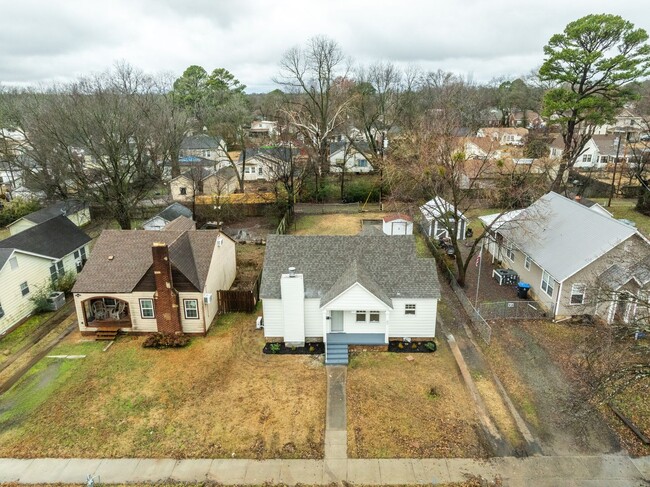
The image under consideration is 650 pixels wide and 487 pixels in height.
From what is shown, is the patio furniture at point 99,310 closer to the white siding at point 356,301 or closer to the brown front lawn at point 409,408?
the white siding at point 356,301

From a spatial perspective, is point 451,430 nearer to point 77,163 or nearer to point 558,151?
point 77,163

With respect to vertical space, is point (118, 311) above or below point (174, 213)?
below

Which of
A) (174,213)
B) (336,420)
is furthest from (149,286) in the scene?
(174,213)

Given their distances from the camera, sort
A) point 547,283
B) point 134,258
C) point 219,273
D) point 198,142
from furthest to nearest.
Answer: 1. point 198,142
2. point 219,273
3. point 547,283
4. point 134,258

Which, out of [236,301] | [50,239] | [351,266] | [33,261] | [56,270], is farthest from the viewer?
[50,239]

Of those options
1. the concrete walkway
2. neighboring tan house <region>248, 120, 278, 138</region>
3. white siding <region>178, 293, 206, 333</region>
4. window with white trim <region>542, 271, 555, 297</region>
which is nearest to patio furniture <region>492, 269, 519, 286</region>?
window with white trim <region>542, 271, 555, 297</region>

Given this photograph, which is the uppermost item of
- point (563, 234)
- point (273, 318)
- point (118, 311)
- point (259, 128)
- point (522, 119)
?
point (522, 119)

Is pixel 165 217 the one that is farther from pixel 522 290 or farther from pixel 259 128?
pixel 259 128
